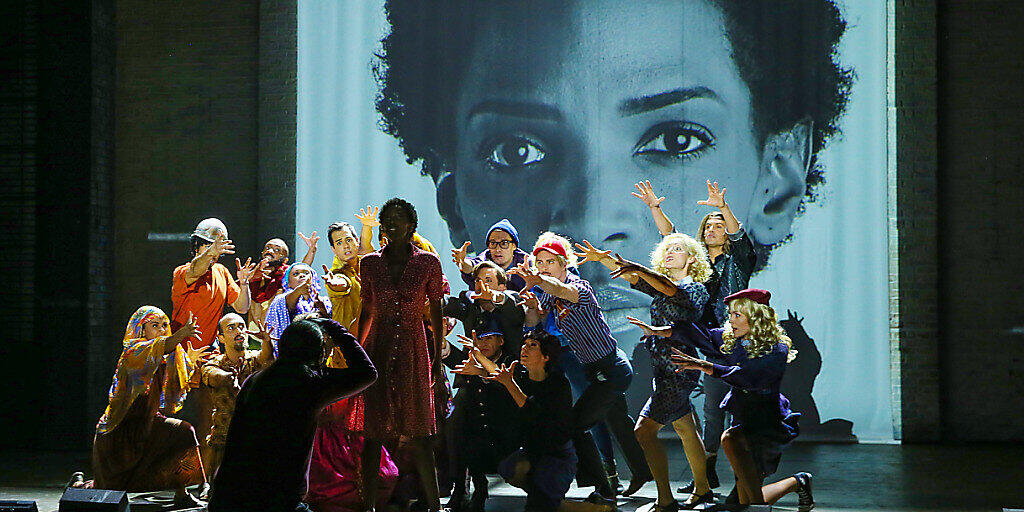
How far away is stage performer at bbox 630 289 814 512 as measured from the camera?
5117 millimetres

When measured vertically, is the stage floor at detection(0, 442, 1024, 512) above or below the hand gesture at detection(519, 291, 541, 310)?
below

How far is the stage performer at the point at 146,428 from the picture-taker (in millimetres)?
5633

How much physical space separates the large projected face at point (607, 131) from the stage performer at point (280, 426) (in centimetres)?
488

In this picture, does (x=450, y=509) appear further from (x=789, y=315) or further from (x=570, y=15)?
(x=570, y=15)

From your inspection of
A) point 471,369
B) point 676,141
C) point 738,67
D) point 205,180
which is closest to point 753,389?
point 471,369

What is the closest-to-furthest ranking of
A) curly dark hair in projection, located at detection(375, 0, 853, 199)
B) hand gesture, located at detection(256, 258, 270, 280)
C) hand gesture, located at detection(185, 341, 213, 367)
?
Answer: 1. hand gesture, located at detection(185, 341, 213, 367)
2. hand gesture, located at detection(256, 258, 270, 280)
3. curly dark hair in projection, located at detection(375, 0, 853, 199)

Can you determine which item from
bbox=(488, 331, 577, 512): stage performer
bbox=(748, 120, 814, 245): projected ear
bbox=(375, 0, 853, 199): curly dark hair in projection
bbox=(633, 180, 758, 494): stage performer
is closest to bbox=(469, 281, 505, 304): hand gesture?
bbox=(488, 331, 577, 512): stage performer

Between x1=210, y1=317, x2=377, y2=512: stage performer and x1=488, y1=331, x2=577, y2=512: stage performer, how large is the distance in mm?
1393

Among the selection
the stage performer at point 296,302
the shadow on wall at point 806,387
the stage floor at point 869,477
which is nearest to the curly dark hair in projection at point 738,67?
the shadow on wall at point 806,387

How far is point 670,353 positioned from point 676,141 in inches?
138

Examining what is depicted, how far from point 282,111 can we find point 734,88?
395 centimetres

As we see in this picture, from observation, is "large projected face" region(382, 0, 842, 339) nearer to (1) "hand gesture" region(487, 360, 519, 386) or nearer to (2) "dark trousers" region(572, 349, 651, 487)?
(2) "dark trousers" region(572, 349, 651, 487)

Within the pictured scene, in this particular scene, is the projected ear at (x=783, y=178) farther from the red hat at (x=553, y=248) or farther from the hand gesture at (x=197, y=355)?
the hand gesture at (x=197, y=355)

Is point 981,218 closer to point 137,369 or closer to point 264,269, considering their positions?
point 264,269
